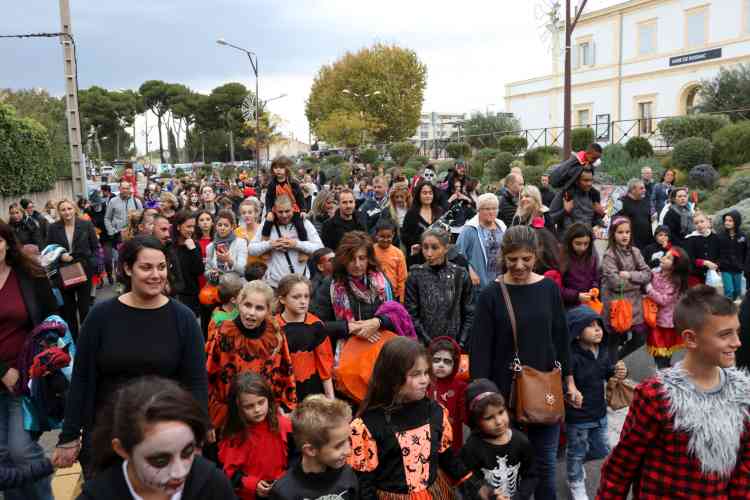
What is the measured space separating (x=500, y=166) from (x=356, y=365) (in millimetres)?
25142

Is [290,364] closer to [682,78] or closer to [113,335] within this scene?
[113,335]

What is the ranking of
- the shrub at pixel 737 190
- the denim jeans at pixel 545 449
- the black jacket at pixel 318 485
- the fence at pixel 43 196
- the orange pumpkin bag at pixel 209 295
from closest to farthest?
the black jacket at pixel 318 485, the denim jeans at pixel 545 449, the orange pumpkin bag at pixel 209 295, the shrub at pixel 737 190, the fence at pixel 43 196

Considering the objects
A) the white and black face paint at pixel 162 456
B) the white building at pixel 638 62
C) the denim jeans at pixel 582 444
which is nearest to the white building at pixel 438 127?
the white building at pixel 638 62

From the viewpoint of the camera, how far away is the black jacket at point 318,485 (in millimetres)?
2980

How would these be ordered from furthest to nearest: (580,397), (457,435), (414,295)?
(414,295) → (457,435) → (580,397)

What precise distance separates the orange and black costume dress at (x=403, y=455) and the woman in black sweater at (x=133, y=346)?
2.75 feet

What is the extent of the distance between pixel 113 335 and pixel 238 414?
887 millimetres

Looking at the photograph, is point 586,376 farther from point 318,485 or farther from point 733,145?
point 733,145

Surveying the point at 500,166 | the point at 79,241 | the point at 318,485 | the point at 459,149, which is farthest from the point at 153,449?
the point at 459,149

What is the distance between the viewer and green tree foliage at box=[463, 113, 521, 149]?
128 ft

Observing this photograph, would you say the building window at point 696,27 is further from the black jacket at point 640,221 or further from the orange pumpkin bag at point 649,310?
the orange pumpkin bag at point 649,310

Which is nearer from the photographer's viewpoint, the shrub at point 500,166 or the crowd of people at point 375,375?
the crowd of people at point 375,375

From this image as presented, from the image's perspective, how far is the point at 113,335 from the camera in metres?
3.11

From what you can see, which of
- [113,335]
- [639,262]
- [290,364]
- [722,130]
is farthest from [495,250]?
[722,130]
